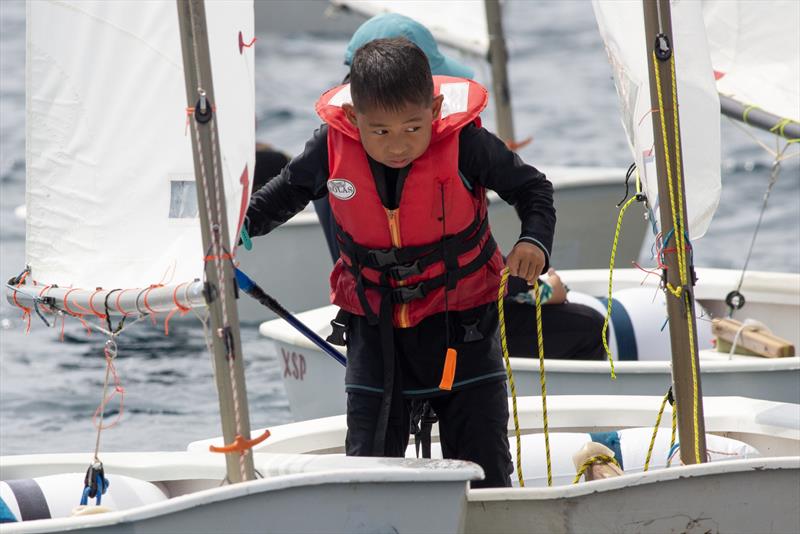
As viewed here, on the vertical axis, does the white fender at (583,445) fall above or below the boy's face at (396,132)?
below

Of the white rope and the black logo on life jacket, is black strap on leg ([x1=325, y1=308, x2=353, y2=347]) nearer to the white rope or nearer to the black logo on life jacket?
the black logo on life jacket

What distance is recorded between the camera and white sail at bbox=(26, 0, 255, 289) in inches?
109

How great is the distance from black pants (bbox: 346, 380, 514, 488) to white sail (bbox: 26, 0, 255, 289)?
547 mm

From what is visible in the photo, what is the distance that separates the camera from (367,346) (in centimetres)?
301

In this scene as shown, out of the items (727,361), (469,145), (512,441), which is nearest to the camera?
(469,145)

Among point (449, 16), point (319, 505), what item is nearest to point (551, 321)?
point (319, 505)

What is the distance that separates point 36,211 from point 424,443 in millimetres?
918

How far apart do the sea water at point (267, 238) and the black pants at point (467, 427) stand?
0.62 m

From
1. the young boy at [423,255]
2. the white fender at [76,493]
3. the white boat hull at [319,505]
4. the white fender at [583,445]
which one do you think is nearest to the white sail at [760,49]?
the white fender at [583,445]

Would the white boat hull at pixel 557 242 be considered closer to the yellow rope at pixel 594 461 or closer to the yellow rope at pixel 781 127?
the yellow rope at pixel 781 127

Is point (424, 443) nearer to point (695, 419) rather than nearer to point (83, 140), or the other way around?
point (695, 419)

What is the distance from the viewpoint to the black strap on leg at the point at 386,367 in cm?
295

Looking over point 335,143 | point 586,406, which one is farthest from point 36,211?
point 586,406

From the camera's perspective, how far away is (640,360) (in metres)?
5.00
